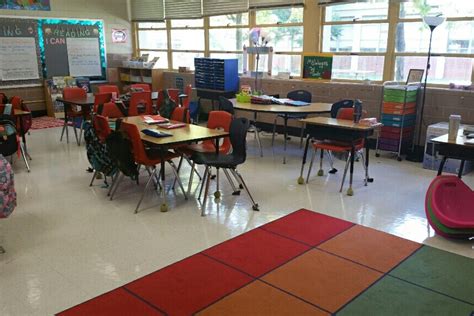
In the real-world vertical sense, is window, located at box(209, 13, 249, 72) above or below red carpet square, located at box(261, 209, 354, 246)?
above

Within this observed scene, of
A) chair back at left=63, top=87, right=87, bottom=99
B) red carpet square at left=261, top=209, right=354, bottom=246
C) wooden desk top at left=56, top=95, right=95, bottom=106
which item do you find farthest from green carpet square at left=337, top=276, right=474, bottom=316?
chair back at left=63, top=87, right=87, bottom=99

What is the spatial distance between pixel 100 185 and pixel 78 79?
5.83 m

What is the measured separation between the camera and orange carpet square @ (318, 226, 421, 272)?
3.42 m

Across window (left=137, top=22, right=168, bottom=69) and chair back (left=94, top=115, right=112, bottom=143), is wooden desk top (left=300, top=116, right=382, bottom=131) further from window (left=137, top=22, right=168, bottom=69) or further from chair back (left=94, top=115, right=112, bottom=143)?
window (left=137, top=22, right=168, bottom=69)

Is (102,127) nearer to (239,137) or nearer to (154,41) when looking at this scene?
(239,137)

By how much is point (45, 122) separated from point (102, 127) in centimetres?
531

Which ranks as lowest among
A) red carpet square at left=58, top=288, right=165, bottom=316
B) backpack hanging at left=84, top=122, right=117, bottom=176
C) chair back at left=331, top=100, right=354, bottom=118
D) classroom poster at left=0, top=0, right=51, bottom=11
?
red carpet square at left=58, top=288, right=165, bottom=316

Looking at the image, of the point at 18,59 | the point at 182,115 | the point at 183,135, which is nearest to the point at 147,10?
the point at 18,59

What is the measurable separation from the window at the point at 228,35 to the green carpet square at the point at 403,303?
22.4ft

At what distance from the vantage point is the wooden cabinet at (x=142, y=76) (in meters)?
10.4

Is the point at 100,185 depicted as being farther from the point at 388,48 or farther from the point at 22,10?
the point at 22,10

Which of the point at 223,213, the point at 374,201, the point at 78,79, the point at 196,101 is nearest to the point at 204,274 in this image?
the point at 223,213

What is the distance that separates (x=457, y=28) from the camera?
6258 mm

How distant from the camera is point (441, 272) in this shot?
3270 mm
